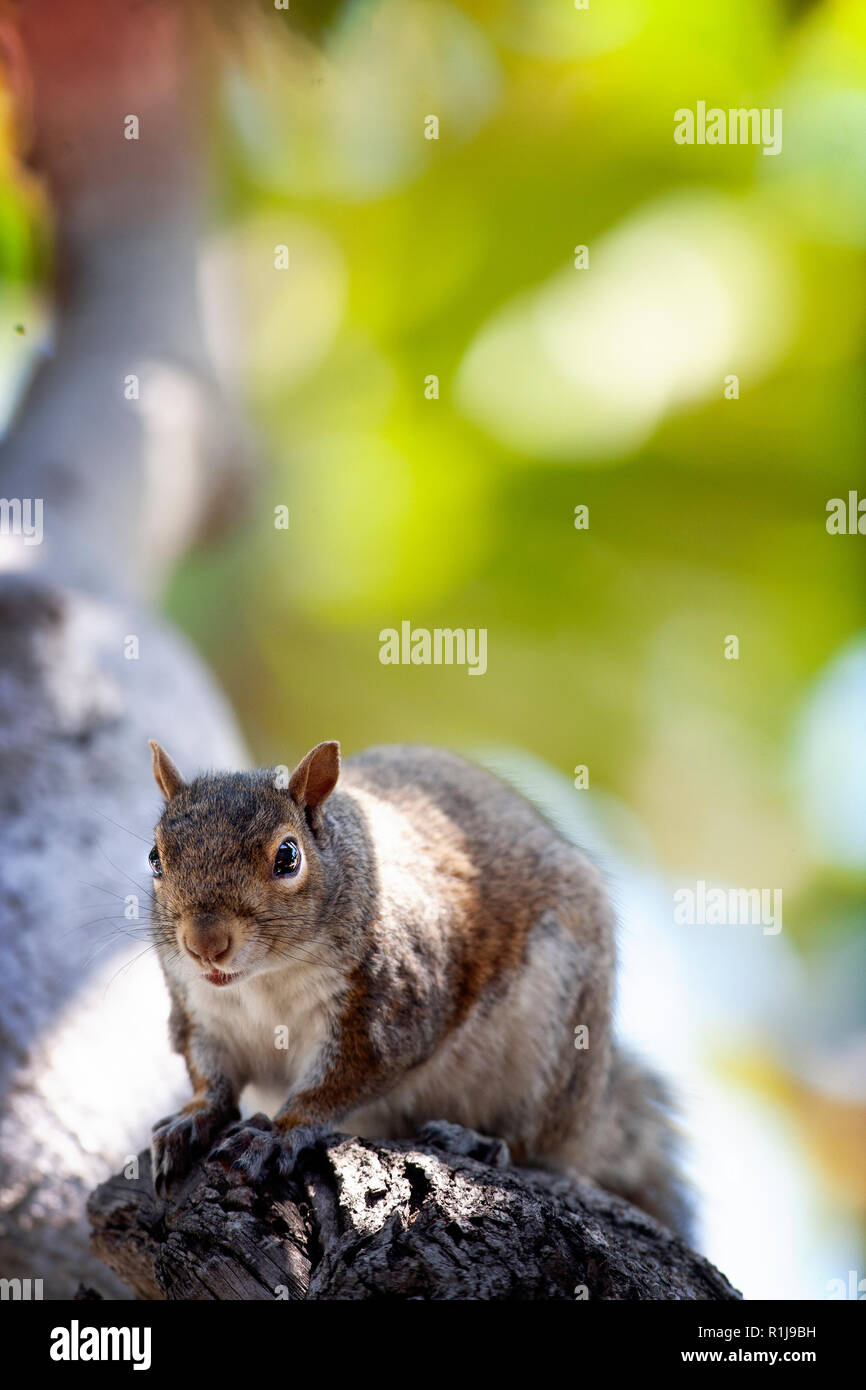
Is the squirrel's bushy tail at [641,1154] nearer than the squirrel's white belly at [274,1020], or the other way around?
the squirrel's white belly at [274,1020]

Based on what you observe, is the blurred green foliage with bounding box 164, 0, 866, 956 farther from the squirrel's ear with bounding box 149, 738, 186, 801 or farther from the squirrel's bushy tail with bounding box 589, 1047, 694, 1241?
the squirrel's ear with bounding box 149, 738, 186, 801

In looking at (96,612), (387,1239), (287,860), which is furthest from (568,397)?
(387,1239)

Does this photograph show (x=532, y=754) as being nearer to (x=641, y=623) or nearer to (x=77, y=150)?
(x=641, y=623)

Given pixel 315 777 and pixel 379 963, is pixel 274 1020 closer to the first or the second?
pixel 379 963

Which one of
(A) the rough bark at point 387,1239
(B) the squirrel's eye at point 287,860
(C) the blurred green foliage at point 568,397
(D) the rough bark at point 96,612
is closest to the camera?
(A) the rough bark at point 387,1239

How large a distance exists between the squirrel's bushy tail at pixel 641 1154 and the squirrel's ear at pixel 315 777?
788 mm

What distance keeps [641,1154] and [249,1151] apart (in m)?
0.96

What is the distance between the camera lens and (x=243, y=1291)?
4.12ft

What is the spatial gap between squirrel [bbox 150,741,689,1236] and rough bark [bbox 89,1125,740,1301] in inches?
2.2

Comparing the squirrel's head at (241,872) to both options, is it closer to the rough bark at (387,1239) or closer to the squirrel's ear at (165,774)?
the squirrel's ear at (165,774)

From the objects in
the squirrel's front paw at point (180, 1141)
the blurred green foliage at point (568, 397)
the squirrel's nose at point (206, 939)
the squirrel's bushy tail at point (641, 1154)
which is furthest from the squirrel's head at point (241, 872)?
the blurred green foliage at point (568, 397)

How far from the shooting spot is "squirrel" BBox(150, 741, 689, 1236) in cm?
143

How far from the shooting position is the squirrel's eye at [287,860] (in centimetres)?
145
